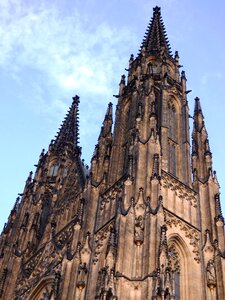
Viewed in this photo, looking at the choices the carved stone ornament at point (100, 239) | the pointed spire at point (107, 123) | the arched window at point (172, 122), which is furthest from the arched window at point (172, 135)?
the carved stone ornament at point (100, 239)

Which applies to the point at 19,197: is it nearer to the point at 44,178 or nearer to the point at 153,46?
the point at 44,178

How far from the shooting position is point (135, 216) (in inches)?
958

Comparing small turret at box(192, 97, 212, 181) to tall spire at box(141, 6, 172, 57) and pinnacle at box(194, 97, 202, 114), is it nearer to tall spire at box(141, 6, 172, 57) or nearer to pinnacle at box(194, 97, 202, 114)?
pinnacle at box(194, 97, 202, 114)

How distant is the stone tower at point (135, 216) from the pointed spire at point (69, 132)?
16.5ft

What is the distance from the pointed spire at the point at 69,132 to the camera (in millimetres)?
44969

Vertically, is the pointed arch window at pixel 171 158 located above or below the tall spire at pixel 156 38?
below

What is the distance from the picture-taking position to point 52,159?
145ft

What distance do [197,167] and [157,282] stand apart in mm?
10353

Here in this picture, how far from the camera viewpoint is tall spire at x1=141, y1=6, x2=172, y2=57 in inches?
1545

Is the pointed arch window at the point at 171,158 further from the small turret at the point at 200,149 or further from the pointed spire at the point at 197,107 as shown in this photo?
the pointed spire at the point at 197,107

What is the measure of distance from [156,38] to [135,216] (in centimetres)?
1988

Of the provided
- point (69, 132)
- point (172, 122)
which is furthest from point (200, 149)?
point (69, 132)

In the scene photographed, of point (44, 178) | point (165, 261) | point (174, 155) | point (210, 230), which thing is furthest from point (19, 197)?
point (165, 261)

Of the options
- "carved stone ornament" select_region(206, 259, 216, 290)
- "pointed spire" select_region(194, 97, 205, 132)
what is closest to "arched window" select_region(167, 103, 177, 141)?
"pointed spire" select_region(194, 97, 205, 132)
